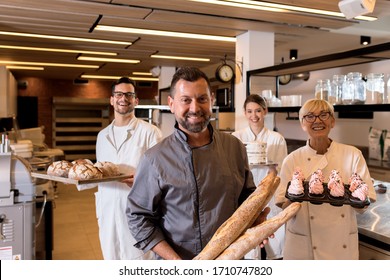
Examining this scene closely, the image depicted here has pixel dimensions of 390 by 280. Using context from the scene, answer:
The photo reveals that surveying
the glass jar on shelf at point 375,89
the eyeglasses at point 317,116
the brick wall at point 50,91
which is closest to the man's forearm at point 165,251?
the eyeglasses at point 317,116

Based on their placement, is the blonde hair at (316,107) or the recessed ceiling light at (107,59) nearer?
the blonde hair at (316,107)

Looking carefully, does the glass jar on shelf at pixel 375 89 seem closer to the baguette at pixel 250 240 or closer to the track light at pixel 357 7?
the track light at pixel 357 7

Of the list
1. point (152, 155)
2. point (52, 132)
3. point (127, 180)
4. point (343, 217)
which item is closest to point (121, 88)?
point (127, 180)

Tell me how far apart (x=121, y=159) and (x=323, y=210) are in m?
1.19

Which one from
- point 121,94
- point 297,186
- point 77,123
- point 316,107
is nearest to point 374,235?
point 297,186

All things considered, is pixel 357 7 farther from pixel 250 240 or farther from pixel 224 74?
pixel 224 74

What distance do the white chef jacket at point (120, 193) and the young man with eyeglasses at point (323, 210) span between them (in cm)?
88

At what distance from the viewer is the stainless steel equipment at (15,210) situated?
183cm

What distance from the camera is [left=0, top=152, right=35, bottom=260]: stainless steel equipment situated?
1.83m

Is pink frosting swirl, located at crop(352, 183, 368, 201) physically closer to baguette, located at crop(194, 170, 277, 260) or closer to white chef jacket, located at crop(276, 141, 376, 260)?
white chef jacket, located at crop(276, 141, 376, 260)

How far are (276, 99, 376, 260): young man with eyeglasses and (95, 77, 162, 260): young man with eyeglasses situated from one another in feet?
2.89

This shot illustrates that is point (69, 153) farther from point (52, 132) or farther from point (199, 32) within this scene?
point (199, 32)

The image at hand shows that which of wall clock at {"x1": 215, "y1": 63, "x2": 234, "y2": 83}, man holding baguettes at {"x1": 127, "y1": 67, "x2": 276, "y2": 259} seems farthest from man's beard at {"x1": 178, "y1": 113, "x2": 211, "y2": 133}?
wall clock at {"x1": 215, "y1": 63, "x2": 234, "y2": 83}

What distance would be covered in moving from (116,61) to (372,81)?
486 cm
